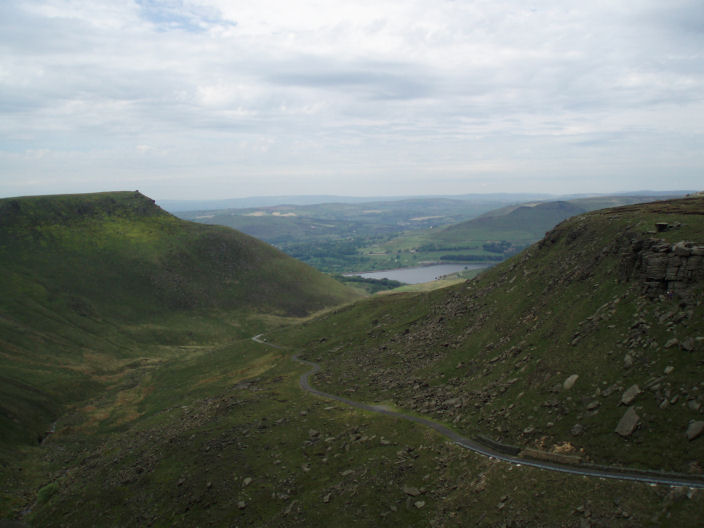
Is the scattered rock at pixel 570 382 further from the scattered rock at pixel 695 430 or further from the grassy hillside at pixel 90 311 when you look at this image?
the grassy hillside at pixel 90 311

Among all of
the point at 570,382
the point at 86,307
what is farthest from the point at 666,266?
the point at 86,307

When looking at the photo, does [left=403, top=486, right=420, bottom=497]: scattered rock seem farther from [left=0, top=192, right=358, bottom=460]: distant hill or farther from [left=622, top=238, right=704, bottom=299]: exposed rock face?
[left=0, top=192, right=358, bottom=460]: distant hill

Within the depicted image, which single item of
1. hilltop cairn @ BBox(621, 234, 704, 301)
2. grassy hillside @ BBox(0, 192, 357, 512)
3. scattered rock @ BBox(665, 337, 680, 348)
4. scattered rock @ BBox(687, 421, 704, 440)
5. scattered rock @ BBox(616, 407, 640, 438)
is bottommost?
grassy hillside @ BBox(0, 192, 357, 512)

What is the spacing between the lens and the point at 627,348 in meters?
43.0

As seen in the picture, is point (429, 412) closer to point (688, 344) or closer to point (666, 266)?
point (688, 344)

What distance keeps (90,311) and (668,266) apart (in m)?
157

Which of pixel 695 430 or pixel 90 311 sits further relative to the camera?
pixel 90 311

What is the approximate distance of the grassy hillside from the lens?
308ft

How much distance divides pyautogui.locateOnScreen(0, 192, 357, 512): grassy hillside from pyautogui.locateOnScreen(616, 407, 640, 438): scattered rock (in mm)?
78826

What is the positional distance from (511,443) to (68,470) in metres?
60.5

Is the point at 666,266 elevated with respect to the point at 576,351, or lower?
elevated

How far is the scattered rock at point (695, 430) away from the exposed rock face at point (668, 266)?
14.9 meters

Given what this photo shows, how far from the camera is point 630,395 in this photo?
37906 mm

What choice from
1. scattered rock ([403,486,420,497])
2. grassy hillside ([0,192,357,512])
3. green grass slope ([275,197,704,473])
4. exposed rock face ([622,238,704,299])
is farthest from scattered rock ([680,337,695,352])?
grassy hillside ([0,192,357,512])
